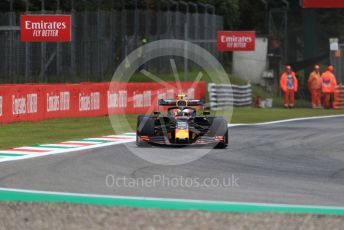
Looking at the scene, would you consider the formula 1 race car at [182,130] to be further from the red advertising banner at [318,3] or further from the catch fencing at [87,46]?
the red advertising banner at [318,3]

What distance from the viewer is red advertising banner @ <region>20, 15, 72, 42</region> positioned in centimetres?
2720

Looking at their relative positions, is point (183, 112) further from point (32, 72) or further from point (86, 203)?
point (32, 72)

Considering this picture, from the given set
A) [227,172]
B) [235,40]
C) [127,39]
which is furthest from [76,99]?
[235,40]

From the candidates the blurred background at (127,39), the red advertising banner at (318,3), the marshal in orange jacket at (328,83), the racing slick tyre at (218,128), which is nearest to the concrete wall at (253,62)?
the blurred background at (127,39)

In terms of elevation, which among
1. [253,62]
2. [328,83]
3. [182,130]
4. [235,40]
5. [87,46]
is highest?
[235,40]

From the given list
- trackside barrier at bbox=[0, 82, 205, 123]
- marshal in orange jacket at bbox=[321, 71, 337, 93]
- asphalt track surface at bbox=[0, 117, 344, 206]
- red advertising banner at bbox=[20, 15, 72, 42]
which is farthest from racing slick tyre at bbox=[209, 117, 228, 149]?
marshal in orange jacket at bbox=[321, 71, 337, 93]

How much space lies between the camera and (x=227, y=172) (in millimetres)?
12508

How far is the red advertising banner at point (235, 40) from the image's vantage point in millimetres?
41719

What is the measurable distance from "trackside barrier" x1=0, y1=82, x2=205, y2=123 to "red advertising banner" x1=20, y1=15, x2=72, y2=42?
7.31 feet

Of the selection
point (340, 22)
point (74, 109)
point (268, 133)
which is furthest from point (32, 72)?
point (340, 22)

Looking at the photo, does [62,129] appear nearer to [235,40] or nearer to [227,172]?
[227,172]

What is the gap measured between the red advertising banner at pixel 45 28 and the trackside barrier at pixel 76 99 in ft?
7.31

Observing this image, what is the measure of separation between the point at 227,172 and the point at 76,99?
1313cm

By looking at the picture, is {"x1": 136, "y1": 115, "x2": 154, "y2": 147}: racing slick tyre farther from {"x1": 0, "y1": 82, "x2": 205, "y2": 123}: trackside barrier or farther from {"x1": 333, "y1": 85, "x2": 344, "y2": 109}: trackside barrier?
{"x1": 333, "y1": 85, "x2": 344, "y2": 109}: trackside barrier
